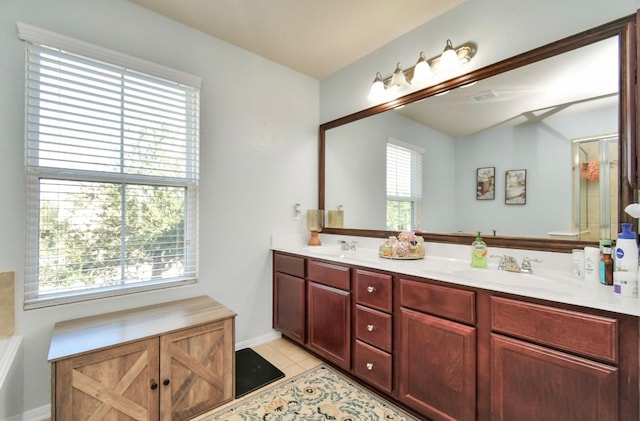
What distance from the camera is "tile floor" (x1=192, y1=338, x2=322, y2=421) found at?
88.6 inches

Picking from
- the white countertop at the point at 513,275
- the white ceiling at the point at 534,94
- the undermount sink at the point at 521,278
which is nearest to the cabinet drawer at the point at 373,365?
the white countertop at the point at 513,275

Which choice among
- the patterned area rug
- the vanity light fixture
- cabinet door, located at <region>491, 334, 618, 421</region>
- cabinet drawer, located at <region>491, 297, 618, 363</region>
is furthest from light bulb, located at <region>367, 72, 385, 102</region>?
the patterned area rug

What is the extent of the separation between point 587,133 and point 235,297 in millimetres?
2638

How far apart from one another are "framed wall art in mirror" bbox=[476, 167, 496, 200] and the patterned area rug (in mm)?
1460

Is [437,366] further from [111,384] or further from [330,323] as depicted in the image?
[111,384]

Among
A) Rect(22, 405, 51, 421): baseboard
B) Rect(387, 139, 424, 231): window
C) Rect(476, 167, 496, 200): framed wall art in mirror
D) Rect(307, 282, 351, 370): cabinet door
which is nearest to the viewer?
Rect(22, 405, 51, 421): baseboard

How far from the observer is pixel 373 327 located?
190cm

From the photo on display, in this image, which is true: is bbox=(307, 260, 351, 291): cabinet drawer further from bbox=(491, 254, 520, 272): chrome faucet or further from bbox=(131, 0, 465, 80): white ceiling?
bbox=(131, 0, 465, 80): white ceiling

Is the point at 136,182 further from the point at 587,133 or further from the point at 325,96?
the point at 587,133

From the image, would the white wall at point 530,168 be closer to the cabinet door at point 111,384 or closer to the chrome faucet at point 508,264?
the chrome faucet at point 508,264

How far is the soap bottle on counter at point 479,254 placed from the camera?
181 cm

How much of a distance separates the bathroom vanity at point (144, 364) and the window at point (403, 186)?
149 cm

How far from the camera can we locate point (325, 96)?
3082 millimetres

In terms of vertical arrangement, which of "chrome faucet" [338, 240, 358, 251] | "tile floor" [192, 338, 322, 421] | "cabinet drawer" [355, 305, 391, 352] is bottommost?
"tile floor" [192, 338, 322, 421]
